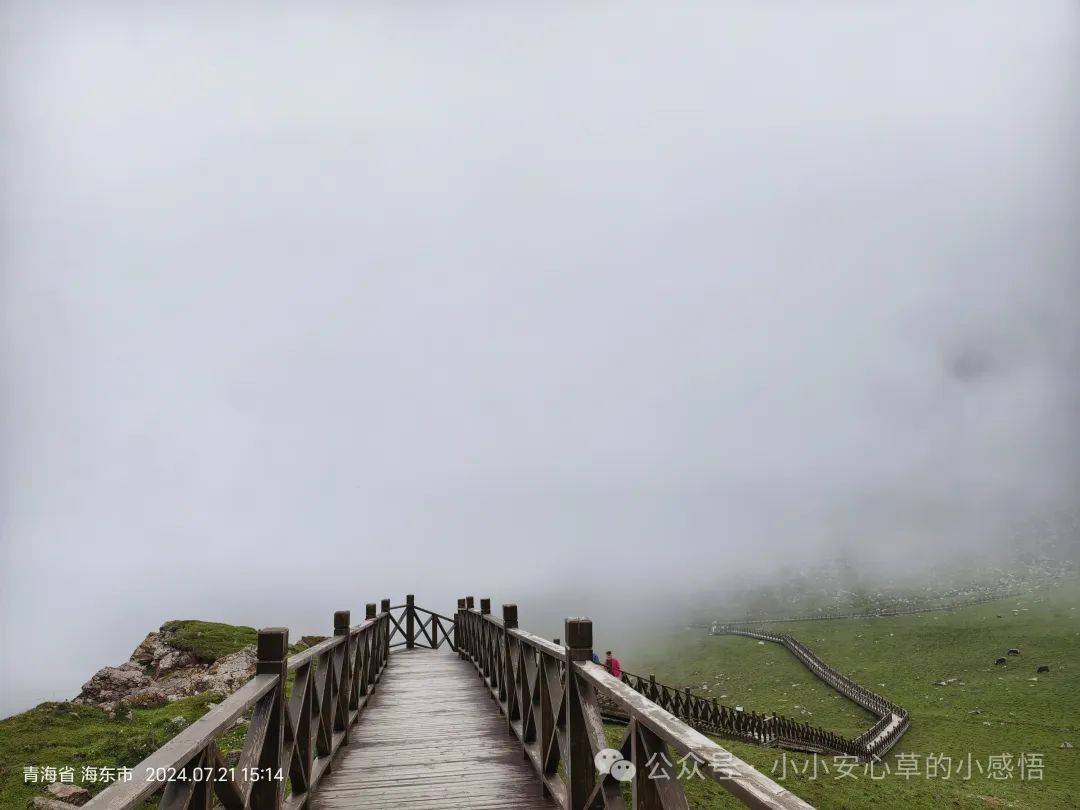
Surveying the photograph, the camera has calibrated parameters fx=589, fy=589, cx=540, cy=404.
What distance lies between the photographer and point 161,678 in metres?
13.1

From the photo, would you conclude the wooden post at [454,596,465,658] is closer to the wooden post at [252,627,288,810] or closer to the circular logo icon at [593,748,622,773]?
the wooden post at [252,627,288,810]

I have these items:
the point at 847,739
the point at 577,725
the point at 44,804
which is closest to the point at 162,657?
the point at 44,804

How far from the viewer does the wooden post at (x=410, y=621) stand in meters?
20.1

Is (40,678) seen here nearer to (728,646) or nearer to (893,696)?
(728,646)

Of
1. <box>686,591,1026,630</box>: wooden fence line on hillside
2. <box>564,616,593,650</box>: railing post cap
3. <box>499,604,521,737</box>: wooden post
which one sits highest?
<box>564,616,593,650</box>: railing post cap

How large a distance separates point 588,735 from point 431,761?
9.87 ft

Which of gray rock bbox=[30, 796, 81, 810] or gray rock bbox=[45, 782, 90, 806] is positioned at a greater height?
gray rock bbox=[30, 796, 81, 810]

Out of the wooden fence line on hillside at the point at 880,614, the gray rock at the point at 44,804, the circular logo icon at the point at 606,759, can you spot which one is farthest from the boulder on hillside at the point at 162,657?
the wooden fence line on hillside at the point at 880,614

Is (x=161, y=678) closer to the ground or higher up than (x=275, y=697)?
closer to the ground

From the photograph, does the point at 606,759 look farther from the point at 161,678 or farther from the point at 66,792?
the point at 161,678

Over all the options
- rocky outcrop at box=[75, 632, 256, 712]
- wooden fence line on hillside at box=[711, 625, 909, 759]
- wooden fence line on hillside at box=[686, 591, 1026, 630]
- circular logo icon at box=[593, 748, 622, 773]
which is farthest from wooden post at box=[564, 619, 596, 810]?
wooden fence line on hillside at box=[686, 591, 1026, 630]

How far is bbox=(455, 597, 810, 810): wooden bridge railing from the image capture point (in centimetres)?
214

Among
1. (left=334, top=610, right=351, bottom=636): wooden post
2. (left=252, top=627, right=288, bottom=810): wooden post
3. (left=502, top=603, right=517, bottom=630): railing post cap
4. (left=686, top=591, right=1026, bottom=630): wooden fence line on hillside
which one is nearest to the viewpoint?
(left=252, top=627, right=288, bottom=810): wooden post

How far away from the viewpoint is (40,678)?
158 metres
